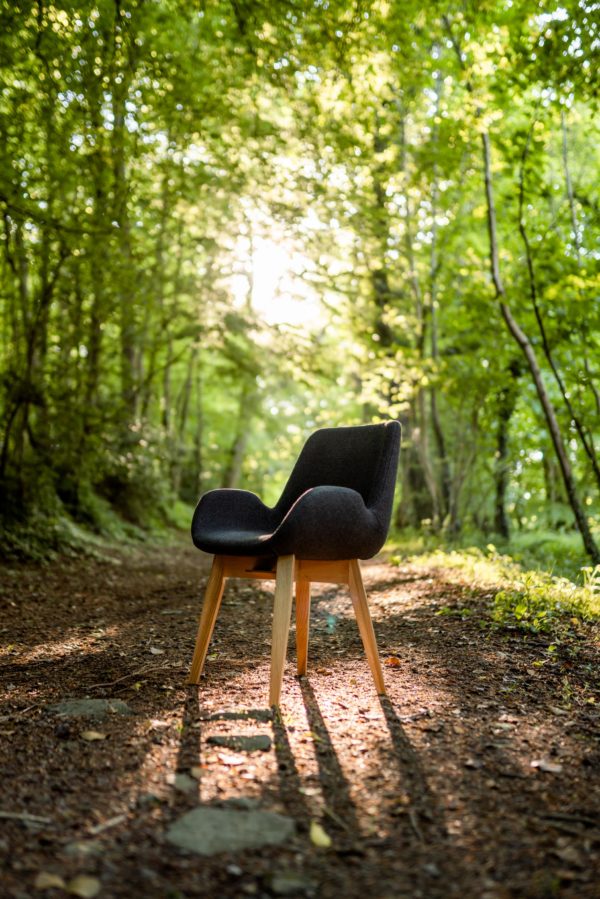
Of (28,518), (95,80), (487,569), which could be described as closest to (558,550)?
(487,569)

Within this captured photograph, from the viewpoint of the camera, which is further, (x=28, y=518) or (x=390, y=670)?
(x=28, y=518)

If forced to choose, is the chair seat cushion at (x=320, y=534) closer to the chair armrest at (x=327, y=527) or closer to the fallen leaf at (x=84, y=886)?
the chair armrest at (x=327, y=527)

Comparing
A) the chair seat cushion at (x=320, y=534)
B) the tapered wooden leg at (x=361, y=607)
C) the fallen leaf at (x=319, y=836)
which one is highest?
the chair seat cushion at (x=320, y=534)

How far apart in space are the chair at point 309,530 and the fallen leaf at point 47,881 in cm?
131

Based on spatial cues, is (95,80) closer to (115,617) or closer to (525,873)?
(115,617)

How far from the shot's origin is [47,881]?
151 cm

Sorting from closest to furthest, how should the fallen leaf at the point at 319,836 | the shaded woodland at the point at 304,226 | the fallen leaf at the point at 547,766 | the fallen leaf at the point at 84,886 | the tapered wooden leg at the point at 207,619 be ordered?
the fallen leaf at the point at 84,886
the fallen leaf at the point at 319,836
the fallen leaf at the point at 547,766
the tapered wooden leg at the point at 207,619
the shaded woodland at the point at 304,226

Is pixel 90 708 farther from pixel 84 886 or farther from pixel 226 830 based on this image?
pixel 84 886

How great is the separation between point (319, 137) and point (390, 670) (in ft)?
24.2

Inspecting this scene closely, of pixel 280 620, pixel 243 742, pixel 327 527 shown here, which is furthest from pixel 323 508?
pixel 243 742

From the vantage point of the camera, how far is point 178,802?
6.27 ft

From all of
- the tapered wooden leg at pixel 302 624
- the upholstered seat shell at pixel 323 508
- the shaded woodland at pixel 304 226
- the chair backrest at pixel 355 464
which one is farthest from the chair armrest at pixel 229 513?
the shaded woodland at pixel 304 226

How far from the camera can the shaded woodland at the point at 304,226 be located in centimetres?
580

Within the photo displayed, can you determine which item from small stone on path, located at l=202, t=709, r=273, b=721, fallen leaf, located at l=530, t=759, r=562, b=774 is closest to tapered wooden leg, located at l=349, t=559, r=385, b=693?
small stone on path, located at l=202, t=709, r=273, b=721
